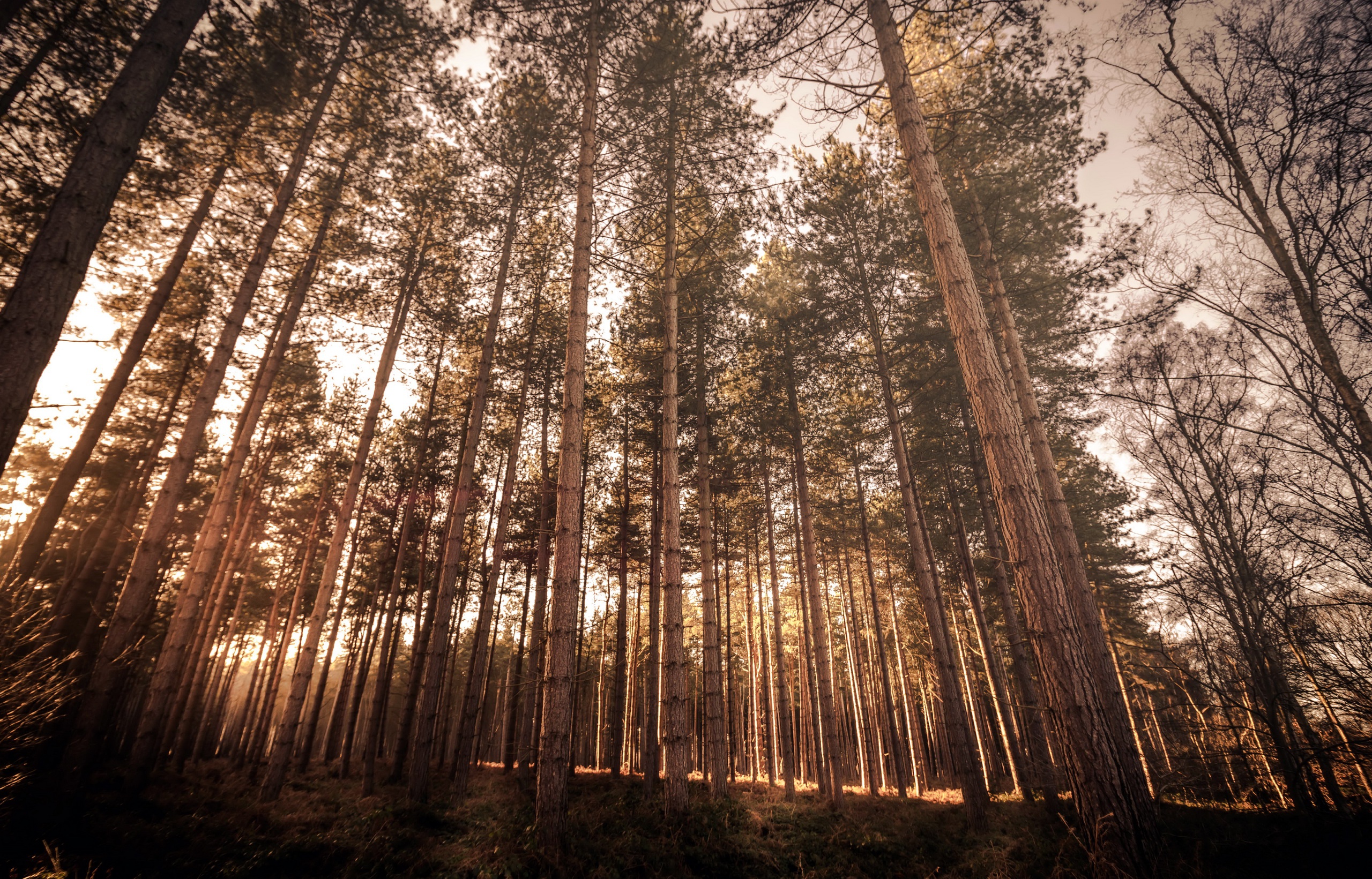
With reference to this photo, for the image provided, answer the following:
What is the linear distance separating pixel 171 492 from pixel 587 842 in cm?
806

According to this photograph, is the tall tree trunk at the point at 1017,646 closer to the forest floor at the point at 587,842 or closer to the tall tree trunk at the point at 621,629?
the forest floor at the point at 587,842

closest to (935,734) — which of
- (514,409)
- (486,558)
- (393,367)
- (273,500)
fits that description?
(486,558)

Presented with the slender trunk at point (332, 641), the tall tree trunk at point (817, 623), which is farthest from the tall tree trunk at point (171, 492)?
the tall tree trunk at point (817, 623)

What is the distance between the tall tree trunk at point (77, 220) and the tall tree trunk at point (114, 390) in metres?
5.74

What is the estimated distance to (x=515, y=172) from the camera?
11047mm

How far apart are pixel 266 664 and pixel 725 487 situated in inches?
936

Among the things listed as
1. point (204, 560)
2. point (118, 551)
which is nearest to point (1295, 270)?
point (204, 560)

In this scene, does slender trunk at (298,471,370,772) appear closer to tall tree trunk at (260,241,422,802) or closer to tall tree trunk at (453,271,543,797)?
tall tree trunk at (453,271,543,797)

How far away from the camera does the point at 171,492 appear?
6.99 m

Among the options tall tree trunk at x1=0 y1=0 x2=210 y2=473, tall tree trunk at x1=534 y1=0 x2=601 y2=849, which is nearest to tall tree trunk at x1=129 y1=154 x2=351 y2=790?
tall tree trunk at x1=0 y1=0 x2=210 y2=473

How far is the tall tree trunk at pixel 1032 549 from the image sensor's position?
3.51 m

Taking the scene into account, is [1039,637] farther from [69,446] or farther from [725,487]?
[69,446]

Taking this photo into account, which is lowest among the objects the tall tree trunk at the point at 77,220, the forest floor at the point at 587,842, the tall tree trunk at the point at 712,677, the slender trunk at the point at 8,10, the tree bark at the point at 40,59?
the forest floor at the point at 587,842

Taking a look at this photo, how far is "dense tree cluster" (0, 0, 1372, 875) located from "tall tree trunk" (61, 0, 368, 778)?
Answer: 0.22 ft
